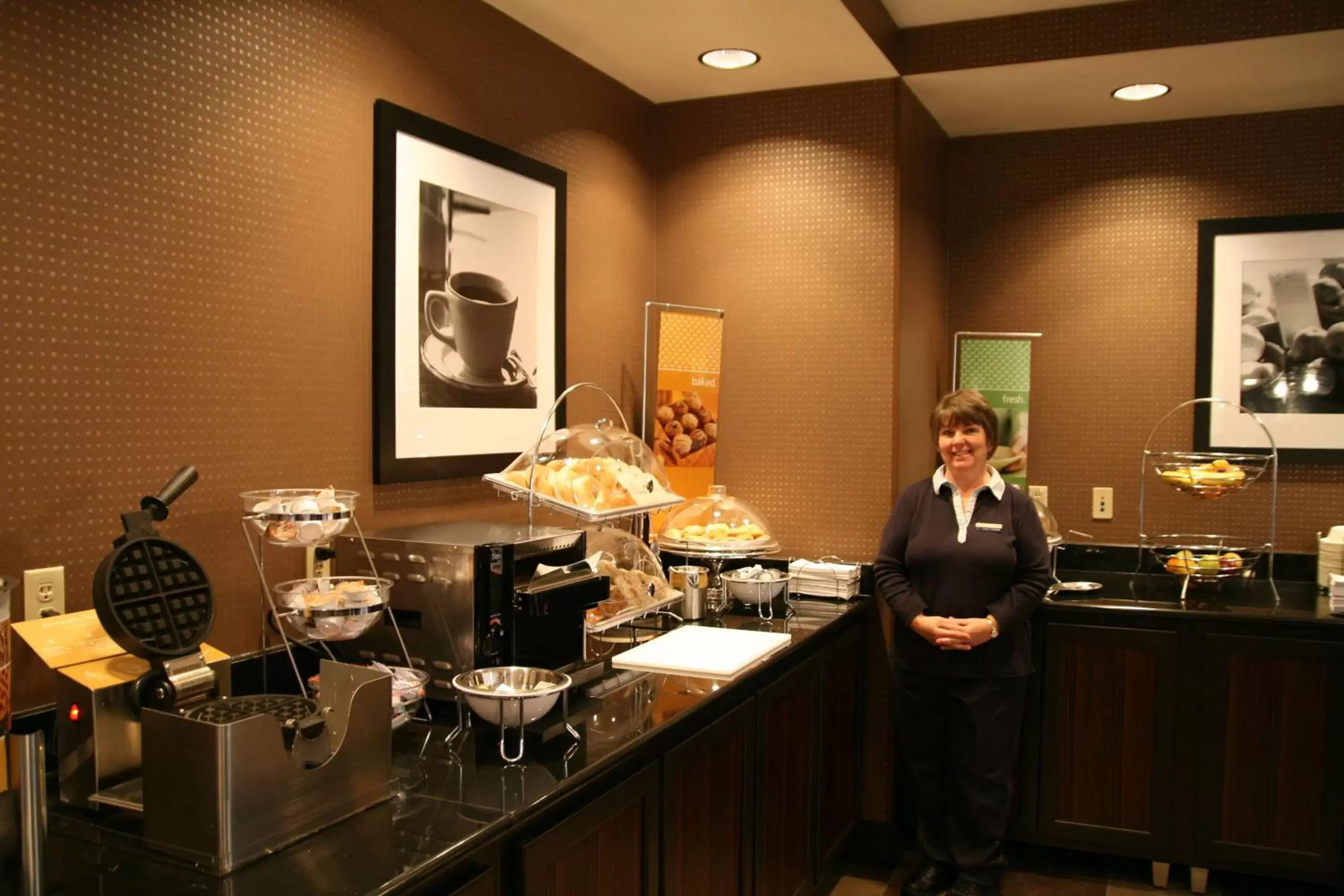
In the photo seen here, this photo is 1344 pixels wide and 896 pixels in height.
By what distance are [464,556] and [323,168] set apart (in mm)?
989

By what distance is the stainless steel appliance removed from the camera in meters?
2.18

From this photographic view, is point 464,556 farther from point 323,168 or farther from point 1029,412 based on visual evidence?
point 1029,412

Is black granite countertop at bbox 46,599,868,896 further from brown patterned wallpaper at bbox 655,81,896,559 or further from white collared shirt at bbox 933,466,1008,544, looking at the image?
brown patterned wallpaper at bbox 655,81,896,559

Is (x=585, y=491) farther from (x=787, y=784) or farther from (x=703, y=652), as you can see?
(x=787, y=784)

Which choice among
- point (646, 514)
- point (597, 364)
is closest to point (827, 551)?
point (646, 514)

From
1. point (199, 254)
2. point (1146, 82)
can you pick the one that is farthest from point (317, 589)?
point (1146, 82)

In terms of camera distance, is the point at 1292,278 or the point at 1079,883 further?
the point at 1292,278

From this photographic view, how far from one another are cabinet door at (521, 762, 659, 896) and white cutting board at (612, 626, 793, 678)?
447 mm

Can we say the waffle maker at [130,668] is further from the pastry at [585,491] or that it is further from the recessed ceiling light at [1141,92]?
the recessed ceiling light at [1141,92]

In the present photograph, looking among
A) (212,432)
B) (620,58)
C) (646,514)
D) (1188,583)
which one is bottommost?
(1188,583)

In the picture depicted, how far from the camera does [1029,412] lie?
174 inches

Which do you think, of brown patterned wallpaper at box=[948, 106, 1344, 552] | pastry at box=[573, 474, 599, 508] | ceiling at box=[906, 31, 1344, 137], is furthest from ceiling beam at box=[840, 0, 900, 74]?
pastry at box=[573, 474, 599, 508]

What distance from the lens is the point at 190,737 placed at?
149 cm

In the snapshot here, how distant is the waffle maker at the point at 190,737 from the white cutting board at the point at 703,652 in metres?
0.95
